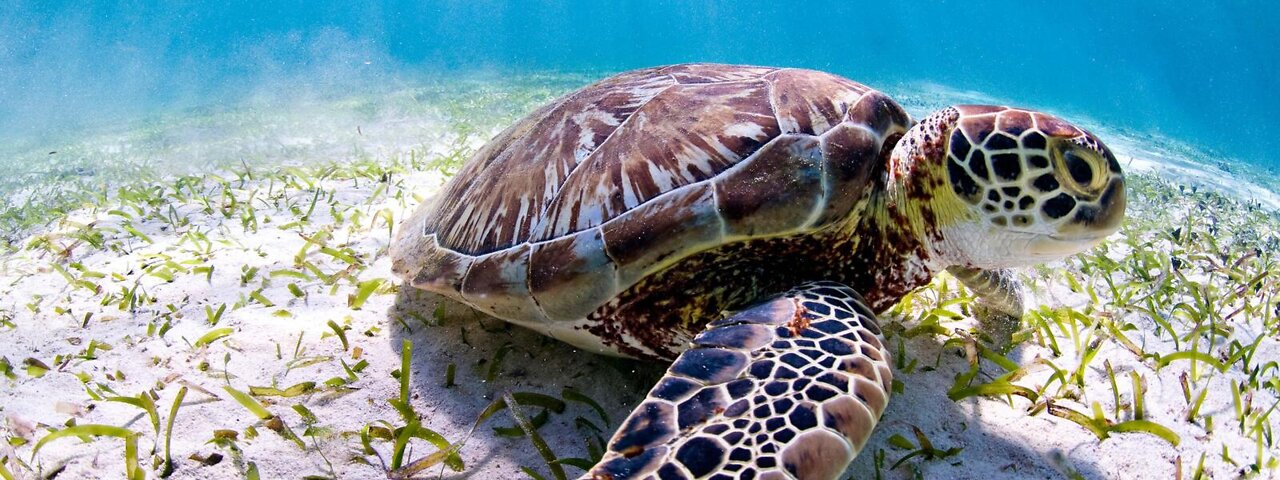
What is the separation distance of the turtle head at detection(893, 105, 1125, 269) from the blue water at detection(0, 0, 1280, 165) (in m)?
31.4

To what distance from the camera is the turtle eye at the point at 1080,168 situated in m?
1.69

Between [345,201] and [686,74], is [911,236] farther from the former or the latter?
[345,201]

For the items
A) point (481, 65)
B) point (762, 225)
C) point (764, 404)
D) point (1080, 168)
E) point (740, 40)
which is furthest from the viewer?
point (740, 40)

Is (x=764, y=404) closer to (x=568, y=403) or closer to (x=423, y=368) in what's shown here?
(x=568, y=403)

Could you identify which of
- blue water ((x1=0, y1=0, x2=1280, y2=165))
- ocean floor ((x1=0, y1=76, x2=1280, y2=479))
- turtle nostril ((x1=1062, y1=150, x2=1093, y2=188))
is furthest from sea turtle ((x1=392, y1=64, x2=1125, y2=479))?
blue water ((x1=0, y1=0, x2=1280, y2=165))

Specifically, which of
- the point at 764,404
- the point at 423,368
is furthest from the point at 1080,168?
the point at 423,368

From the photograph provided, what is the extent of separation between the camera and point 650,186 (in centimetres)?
196

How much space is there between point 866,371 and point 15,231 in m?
5.35

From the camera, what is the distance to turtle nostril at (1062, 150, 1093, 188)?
1.70 meters

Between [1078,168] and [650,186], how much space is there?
1.26 meters

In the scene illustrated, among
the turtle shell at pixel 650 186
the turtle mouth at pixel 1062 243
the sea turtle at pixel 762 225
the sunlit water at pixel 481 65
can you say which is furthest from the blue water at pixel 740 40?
the turtle mouth at pixel 1062 243

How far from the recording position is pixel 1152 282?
9.46 ft

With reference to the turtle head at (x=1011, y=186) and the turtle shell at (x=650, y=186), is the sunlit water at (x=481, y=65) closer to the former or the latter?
the turtle shell at (x=650, y=186)

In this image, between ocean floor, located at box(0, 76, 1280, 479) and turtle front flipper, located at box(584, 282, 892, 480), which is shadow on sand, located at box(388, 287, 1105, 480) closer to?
ocean floor, located at box(0, 76, 1280, 479)
